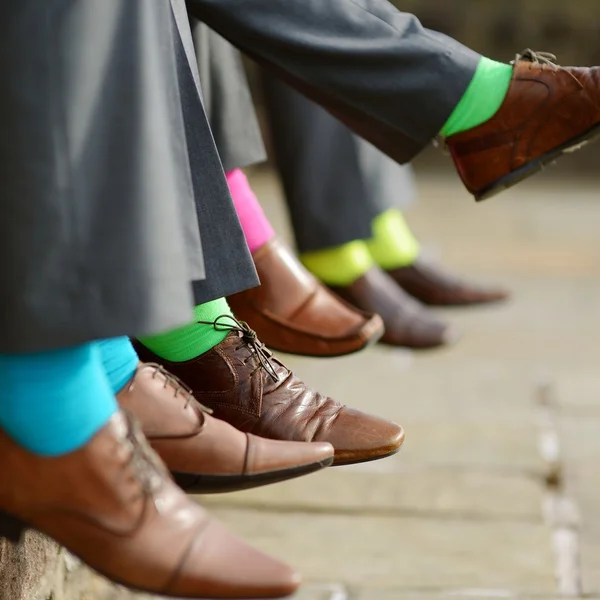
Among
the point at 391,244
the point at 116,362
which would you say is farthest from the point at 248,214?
the point at 391,244

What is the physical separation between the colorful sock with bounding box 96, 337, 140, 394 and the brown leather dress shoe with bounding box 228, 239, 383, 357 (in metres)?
0.41

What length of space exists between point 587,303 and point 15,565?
174 cm

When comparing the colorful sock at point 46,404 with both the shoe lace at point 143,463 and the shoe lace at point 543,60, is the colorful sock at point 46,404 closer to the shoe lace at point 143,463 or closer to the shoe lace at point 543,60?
the shoe lace at point 143,463

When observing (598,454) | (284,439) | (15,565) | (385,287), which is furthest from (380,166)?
(15,565)

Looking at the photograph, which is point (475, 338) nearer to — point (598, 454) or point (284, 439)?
point (598, 454)

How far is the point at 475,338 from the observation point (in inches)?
82.6

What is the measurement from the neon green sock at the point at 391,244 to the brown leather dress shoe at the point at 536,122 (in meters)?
0.89

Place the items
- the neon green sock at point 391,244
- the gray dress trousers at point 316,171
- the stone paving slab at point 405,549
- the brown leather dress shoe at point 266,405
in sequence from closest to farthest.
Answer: the brown leather dress shoe at point 266,405 → the stone paving slab at point 405,549 → the gray dress trousers at point 316,171 → the neon green sock at point 391,244

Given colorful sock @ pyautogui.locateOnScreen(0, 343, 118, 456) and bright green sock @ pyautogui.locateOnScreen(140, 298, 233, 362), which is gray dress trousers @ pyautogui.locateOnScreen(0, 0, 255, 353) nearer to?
colorful sock @ pyautogui.locateOnScreen(0, 343, 118, 456)

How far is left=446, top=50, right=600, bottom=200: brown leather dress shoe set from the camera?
3.43 ft

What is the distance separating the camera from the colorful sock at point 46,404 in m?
0.71

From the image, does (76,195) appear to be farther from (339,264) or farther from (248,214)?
(339,264)

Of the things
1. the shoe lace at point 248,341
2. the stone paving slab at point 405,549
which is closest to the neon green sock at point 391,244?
the stone paving slab at point 405,549

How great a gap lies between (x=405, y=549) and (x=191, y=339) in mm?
458
